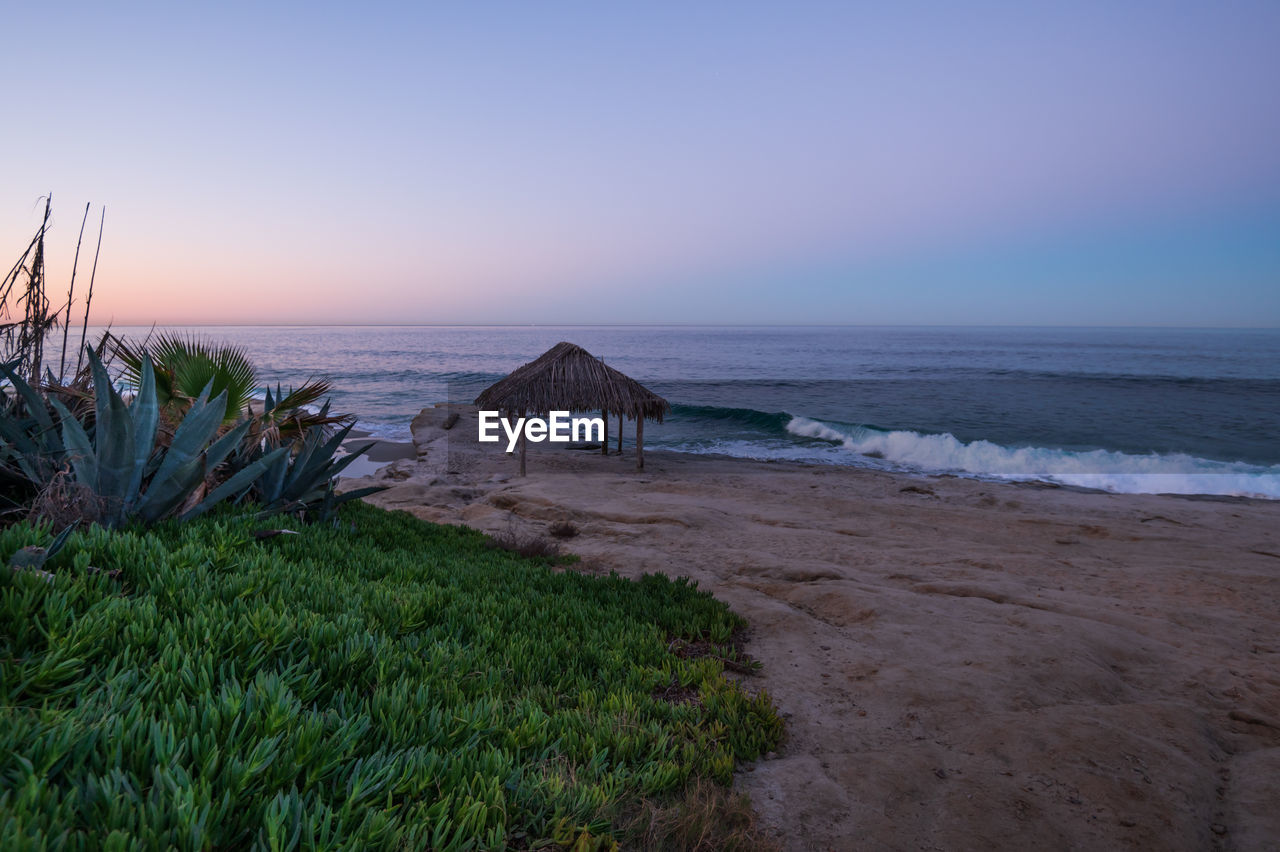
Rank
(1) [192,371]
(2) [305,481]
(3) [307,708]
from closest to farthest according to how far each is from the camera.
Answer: (3) [307,708] < (1) [192,371] < (2) [305,481]

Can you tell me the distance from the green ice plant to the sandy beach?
4.53 m

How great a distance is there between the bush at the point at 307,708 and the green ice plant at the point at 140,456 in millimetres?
301

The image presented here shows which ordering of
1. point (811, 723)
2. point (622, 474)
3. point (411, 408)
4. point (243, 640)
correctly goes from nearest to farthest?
1. point (243, 640)
2. point (811, 723)
3. point (622, 474)
4. point (411, 408)

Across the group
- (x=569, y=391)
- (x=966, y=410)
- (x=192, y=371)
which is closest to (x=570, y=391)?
(x=569, y=391)

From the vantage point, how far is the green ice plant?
4117 millimetres

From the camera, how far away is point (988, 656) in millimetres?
5418

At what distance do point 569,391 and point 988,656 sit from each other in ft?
46.1

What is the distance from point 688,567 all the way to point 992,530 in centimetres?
722

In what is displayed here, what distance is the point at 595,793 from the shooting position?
2490mm

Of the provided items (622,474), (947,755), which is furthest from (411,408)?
(947,755)

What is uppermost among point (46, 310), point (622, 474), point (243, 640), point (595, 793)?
point (46, 310)

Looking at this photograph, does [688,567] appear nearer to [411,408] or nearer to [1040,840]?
[1040,840]

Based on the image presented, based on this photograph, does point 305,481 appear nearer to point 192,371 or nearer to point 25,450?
point 192,371

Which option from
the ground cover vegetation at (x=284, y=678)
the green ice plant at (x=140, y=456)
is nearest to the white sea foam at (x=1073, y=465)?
the ground cover vegetation at (x=284, y=678)
